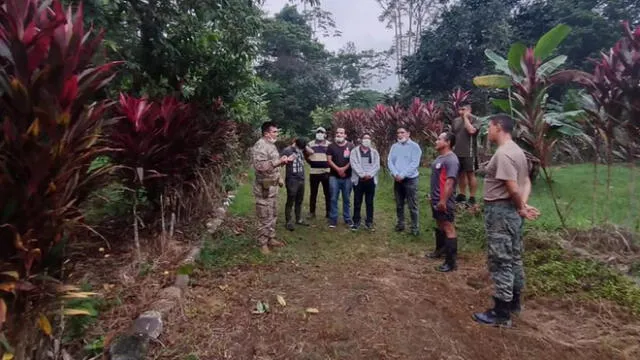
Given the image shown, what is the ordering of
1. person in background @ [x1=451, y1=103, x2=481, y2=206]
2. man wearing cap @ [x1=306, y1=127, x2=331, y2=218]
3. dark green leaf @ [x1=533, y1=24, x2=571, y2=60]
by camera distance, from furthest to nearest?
person in background @ [x1=451, y1=103, x2=481, y2=206] → man wearing cap @ [x1=306, y1=127, x2=331, y2=218] → dark green leaf @ [x1=533, y1=24, x2=571, y2=60]

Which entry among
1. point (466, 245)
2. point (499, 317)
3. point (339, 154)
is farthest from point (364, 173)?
point (499, 317)

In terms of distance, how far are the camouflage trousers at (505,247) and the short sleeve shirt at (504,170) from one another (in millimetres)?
102

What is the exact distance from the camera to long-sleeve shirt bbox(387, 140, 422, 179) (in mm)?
5770

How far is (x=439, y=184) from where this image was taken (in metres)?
4.60

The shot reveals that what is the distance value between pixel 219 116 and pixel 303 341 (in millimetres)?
4092

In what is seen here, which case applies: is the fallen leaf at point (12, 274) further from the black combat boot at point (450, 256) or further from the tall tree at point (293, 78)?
the tall tree at point (293, 78)

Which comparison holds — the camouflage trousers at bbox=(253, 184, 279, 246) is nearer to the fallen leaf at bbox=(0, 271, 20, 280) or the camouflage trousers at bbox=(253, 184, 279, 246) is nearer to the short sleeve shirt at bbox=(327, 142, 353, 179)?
the short sleeve shirt at bbox=(327, 142, 353, 179)

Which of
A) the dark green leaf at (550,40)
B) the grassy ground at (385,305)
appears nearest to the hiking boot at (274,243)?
the grassy ground at (385,305)

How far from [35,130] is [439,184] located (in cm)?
392

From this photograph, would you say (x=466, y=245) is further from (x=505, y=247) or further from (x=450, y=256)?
(x=505, y=247)

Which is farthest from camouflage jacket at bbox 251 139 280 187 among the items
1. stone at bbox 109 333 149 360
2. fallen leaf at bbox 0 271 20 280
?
fallen leaf at bbox 0 271 20 280

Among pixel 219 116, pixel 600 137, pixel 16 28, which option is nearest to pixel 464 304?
pixel 600 137

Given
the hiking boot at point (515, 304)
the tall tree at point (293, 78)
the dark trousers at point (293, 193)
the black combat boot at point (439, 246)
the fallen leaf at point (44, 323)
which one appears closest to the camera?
the fallen leaf at point (44, 323)

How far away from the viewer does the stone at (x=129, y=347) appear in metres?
2.55
